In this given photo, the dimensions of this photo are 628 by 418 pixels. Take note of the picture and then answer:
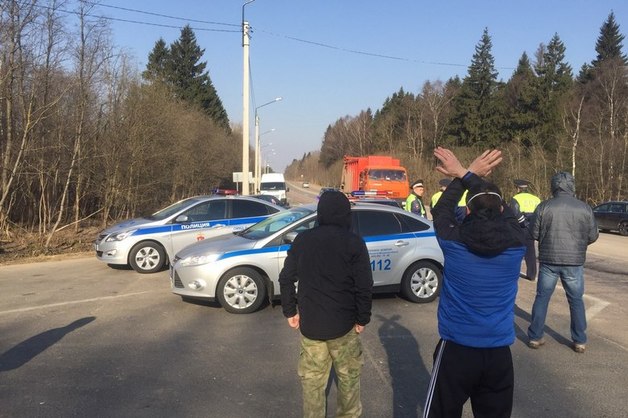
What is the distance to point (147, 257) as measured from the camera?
10914mm

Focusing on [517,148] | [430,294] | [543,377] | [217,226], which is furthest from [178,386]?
[517,148]

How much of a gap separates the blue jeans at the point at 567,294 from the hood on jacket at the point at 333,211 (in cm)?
330

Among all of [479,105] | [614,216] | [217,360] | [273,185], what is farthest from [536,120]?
[217,360]

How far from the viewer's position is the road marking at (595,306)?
25.1ft

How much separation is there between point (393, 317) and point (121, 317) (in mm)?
3667

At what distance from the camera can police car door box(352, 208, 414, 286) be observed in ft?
26.4

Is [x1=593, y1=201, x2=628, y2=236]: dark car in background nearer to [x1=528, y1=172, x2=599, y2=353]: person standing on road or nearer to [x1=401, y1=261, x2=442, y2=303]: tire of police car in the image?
[x1=401, y1=261, x2=442, y2=303]: tire of police car

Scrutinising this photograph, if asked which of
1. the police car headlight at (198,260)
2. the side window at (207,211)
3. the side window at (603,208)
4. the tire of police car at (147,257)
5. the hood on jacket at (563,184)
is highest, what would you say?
the hood on jacket at (563,184)

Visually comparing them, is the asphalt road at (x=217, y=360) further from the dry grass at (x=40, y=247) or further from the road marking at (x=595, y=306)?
the dry grass at (x=40, y=247)

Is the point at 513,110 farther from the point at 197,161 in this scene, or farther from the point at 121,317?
the point at 121,317

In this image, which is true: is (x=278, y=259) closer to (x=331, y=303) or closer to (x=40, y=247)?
(x=331, y=303)

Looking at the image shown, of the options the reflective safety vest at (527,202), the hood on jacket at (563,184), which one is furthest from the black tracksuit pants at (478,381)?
the reflective safety vest at (527,202)

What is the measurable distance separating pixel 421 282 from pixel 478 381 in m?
5.42

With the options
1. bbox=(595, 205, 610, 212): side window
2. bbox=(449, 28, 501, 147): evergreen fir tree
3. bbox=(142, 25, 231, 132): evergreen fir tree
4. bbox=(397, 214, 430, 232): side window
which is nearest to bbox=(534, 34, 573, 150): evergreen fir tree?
bbox=(449, 28, 501, 147): evergreen fir tree
